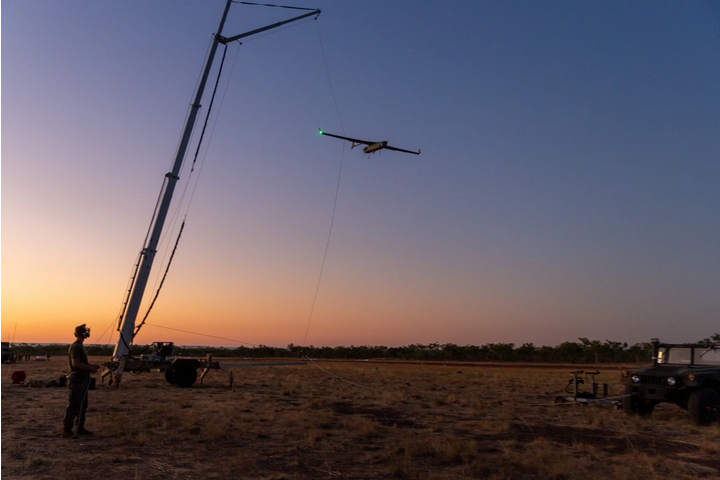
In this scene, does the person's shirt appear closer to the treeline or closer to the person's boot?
the person's boot

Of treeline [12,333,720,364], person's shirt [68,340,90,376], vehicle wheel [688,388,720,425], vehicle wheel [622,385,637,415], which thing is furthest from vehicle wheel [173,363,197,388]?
treeline [12,333,720,364]

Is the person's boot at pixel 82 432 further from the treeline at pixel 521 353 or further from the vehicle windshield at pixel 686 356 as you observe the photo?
the treeline at pixel 521 353

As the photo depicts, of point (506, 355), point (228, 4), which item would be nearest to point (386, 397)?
point (228, 4)

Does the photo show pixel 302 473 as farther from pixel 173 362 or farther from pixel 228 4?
pixel 228 4

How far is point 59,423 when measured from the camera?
462 inches

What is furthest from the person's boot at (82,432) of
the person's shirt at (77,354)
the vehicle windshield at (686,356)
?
the vehicle windshield at (686,356)

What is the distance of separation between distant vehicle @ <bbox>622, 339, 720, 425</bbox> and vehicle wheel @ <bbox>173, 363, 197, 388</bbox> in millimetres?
15523

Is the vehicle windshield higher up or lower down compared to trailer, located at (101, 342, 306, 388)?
→ higher up

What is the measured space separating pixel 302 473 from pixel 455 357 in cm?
7876

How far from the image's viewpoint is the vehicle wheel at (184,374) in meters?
21.5

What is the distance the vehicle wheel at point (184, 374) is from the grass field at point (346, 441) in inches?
161

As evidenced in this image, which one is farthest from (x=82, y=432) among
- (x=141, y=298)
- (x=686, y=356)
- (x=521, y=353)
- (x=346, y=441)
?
(x=521, y=353)

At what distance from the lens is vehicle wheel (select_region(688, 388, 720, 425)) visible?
1245 cm

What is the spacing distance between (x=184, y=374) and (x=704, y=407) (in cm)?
1744
